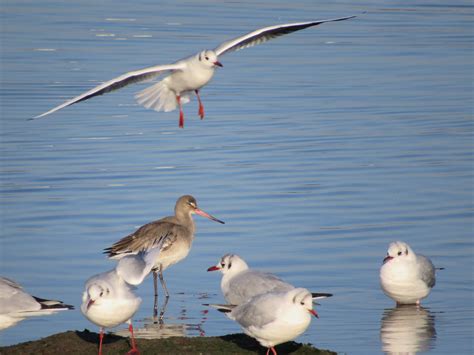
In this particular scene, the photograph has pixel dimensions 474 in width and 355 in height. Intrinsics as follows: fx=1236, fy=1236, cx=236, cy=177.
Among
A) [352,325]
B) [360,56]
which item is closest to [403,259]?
[352,325]

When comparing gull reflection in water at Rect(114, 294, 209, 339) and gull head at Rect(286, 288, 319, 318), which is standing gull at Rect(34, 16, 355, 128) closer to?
gull reflection in water at Rect(114, 294, 209, 339)

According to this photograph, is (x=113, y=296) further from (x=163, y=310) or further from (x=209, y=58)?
(x=209, y=58)

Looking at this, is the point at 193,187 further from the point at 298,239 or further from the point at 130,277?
the point at 130,277

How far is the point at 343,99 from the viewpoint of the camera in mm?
22656

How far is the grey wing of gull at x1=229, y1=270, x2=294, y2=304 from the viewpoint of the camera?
9914 millimetres

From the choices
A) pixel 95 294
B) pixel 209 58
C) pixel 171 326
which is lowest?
pixel 95 294

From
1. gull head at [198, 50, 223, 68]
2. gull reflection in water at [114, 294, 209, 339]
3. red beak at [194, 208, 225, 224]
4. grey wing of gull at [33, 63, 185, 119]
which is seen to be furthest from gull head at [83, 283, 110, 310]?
gull head at [198, 50, 223, 68]

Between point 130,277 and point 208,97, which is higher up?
point 208,97

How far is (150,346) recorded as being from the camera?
9.53 m

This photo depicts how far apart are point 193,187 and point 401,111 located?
6.68 metres

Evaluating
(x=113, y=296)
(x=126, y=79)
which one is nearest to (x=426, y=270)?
(x=113, y=296)

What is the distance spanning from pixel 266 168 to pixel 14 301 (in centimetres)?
842

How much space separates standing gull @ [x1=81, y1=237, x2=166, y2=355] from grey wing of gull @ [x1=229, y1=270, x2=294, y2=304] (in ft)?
3.08

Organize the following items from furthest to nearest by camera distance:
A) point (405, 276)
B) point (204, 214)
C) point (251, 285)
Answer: point (204, 214), point (405, 276), point (251, 285)
